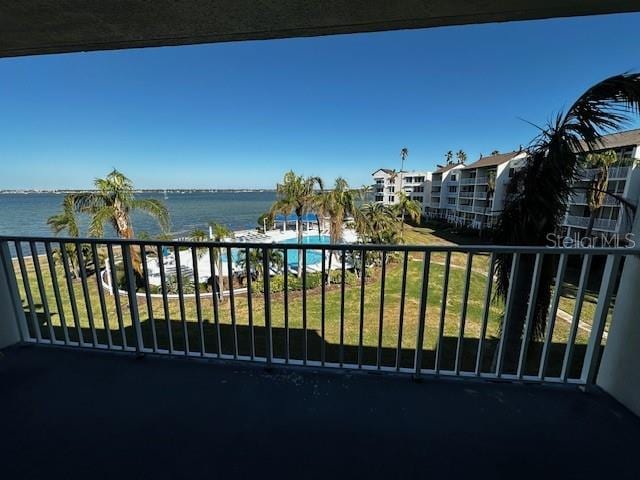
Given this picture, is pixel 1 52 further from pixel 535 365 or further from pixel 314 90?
pixel 314 90

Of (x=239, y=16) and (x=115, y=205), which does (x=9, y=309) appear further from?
(x=115, y=205)

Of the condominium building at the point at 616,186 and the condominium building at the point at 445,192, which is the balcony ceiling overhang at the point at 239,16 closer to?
the condominium building at the point at 616,186

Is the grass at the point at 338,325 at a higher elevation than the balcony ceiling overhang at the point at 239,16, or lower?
lower

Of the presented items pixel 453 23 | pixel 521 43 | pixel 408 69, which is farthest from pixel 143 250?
pixel 408 69

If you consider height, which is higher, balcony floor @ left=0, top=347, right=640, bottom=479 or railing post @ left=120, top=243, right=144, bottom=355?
railing post @ left=120, top=243, right=144, bottom=355

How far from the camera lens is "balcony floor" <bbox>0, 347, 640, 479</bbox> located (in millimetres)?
1203

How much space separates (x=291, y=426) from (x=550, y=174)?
137 inches

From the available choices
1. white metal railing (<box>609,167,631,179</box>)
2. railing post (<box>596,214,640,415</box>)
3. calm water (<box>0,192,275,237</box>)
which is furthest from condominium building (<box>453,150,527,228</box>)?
railing post (<box>596,214,640,415</box>)

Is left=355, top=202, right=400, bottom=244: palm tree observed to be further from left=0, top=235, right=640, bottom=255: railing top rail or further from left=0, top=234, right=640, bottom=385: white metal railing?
left=0, top=235, right=640, bottom=255: railing top rail

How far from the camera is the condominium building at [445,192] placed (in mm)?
32406

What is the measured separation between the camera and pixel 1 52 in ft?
5.40

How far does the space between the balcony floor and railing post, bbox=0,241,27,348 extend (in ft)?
1.19

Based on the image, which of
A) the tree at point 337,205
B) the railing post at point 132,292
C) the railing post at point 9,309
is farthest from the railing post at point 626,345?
the tree at point 337,205

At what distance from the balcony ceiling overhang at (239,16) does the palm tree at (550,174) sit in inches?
66.9
